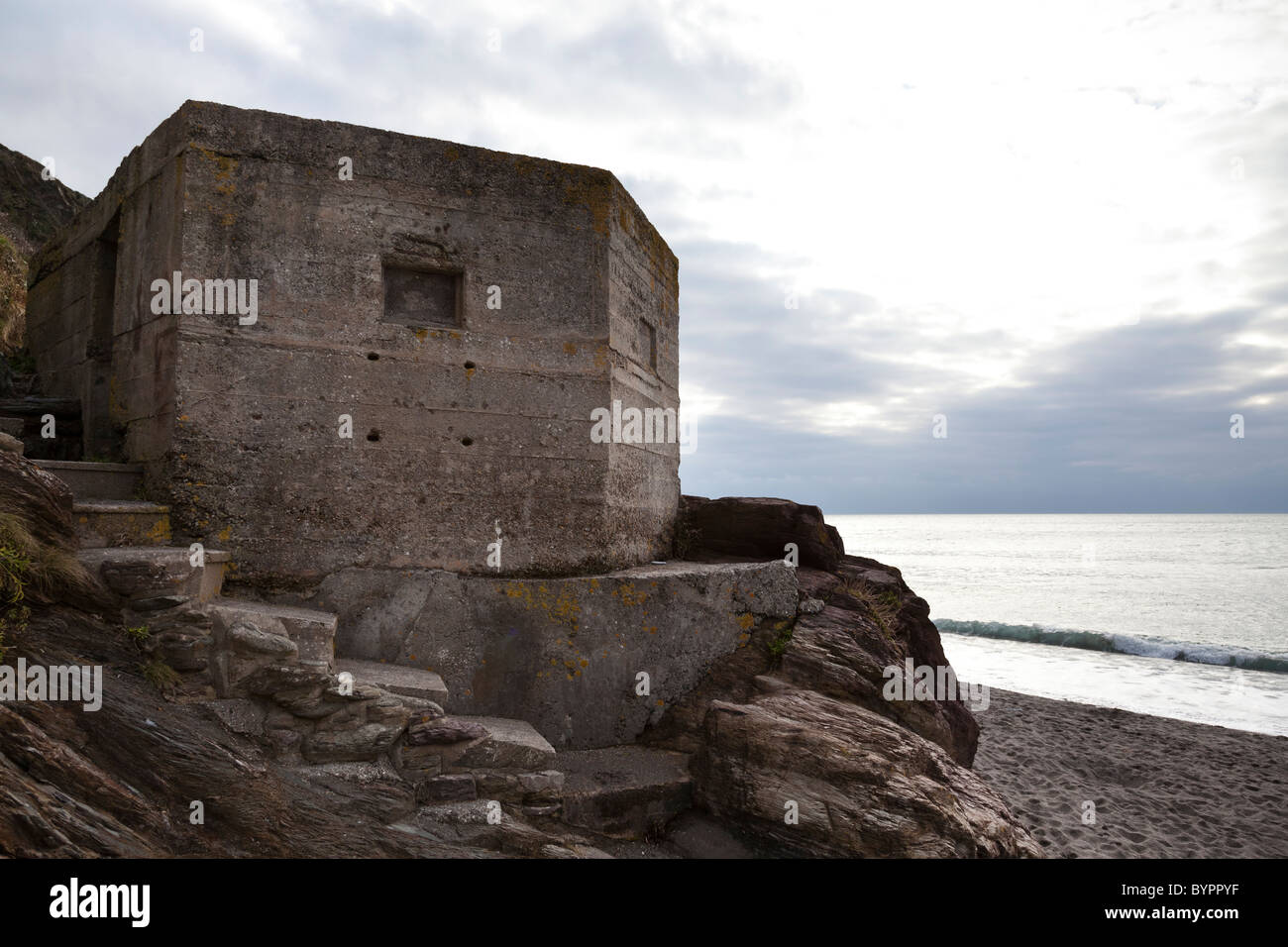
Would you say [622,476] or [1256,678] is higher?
[622,476]

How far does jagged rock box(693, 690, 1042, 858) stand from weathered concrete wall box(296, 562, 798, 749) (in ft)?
2.51

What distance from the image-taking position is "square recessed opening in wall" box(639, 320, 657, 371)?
26.4 feet

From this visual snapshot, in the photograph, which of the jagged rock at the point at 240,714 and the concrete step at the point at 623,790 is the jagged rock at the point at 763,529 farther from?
the jagged rock at the point at 240,714

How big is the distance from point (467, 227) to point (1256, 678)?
928 inches

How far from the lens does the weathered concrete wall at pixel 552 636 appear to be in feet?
19.9

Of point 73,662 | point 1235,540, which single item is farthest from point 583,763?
point 1235,540

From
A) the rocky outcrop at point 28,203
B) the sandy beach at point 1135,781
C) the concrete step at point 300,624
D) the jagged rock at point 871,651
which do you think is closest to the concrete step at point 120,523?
the concrete step at point 300,624

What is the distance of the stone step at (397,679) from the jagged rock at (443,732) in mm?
255

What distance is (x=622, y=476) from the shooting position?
23.9 feet

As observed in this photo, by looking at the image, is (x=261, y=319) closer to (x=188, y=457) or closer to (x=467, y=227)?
(x=188, y=457)

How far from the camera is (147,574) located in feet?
14.9

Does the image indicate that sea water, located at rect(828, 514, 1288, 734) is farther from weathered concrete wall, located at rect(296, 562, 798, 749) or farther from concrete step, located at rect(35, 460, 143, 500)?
concrete step, located at rect(35, 460, 143, 500)

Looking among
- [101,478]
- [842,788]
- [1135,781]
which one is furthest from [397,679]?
[1135,781]

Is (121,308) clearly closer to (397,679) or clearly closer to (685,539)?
(397,679)
